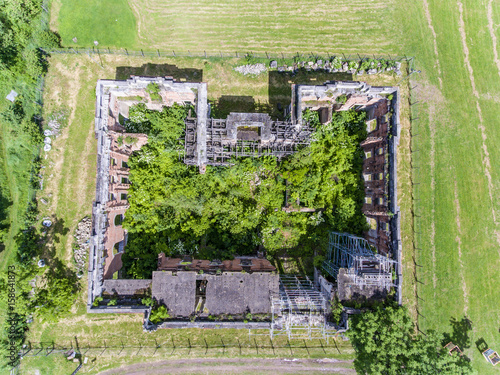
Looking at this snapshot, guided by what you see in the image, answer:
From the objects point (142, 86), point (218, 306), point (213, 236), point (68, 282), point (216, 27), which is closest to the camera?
point (218, 306)

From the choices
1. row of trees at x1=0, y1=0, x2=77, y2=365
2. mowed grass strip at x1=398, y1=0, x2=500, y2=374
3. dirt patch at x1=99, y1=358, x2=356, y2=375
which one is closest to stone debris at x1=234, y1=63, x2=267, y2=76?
mowed grass strip at x1=398, y1=0, x2=500, y2=374

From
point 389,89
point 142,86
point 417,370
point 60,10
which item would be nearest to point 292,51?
point 389,89

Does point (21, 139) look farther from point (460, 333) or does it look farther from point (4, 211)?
point (460, 333)

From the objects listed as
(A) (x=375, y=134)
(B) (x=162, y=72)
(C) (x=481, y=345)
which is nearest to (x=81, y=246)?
(B) (x=162, y=72)

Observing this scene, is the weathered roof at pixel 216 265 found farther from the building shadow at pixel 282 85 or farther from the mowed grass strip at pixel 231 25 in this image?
the mowed grass strip at pixel 231 25

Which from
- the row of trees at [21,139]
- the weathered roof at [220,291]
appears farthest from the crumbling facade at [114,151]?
the row of trees at [21,139]

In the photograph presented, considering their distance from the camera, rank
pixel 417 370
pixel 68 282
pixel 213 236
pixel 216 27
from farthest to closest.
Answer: pixel 216 27, pixel 213 236, pixel 68 282, pixel 417 370

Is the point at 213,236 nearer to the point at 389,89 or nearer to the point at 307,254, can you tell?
the point at 307,254
